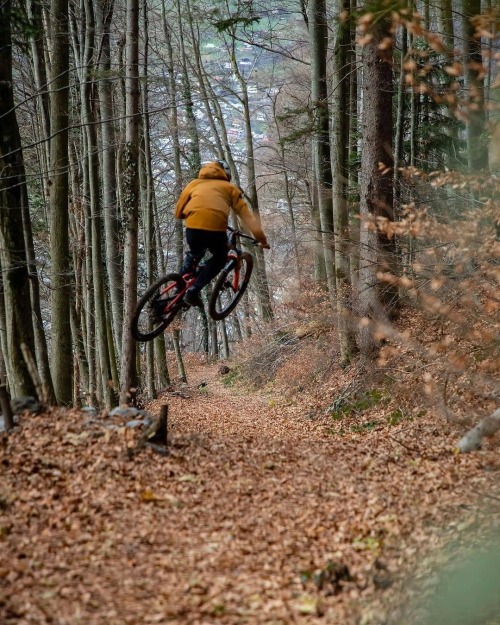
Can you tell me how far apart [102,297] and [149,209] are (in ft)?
12.4

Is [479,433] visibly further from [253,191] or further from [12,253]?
[253,191]

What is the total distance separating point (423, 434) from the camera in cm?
841

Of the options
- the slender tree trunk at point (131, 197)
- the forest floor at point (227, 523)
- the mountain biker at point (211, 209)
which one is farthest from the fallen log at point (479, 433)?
the slender tree trunk at point (131, 197)

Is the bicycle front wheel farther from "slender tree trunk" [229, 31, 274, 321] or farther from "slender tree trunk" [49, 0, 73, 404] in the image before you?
"slender tree trunk" [229, 31, 274, 321]

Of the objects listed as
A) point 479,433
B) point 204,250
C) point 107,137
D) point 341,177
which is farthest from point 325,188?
point 479,433

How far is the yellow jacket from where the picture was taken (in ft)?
27.1

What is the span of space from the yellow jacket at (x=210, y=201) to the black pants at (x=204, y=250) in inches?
4.6

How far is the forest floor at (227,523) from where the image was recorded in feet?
14.3

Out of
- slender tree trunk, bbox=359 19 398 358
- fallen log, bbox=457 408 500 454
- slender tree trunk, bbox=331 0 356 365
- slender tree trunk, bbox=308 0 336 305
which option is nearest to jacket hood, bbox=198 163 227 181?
slender tree trunk, bbox=359 19 398 358

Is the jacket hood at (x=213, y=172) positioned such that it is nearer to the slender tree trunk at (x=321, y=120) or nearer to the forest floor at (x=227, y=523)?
the forest floor at (x=227, y=523)

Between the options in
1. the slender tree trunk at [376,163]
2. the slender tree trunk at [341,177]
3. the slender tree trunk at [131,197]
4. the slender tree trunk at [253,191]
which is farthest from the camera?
the slender tree trunk at [253,191]

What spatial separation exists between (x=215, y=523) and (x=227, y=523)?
0.11 m

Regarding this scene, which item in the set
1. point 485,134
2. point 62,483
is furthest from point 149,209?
point 62,483

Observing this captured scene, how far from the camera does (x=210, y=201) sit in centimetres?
826
